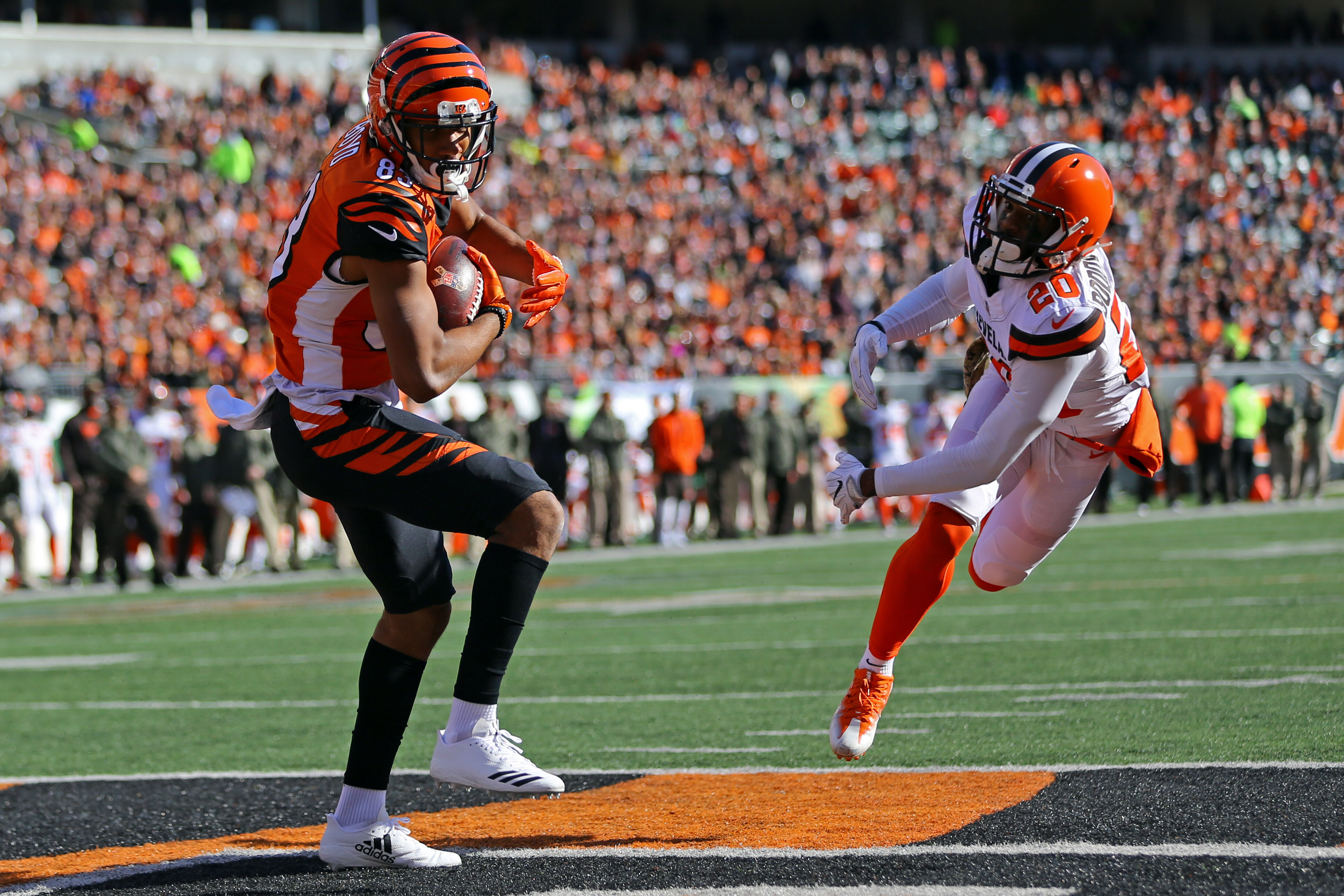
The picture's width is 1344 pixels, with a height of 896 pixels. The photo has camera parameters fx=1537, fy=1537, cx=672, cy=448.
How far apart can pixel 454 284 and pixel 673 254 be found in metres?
21.6

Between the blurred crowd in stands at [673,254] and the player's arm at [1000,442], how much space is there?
10.9 metres

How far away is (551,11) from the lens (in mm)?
34969

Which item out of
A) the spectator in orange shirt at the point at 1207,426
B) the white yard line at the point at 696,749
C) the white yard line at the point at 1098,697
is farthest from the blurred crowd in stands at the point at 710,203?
the white yard line at the point at 1098,697

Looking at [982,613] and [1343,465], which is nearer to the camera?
[982,613]

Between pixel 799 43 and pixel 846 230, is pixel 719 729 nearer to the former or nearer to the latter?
pixel 846 230

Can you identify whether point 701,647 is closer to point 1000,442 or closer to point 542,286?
point 1000,442

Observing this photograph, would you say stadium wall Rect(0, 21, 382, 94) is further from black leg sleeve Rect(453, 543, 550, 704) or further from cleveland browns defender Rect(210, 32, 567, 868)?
black leg sleeve Rect(453, 543, 550, 704)

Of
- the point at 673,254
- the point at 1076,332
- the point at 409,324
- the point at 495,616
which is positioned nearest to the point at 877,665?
the point at 1076,332

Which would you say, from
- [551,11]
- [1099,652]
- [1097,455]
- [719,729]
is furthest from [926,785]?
[551,11]

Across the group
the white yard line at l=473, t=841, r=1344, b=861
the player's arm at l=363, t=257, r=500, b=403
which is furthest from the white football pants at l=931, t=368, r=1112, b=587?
the player's arm at l=363, t=257, r=500, b=403

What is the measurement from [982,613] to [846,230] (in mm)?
18259

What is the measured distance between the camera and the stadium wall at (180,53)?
26594 mm

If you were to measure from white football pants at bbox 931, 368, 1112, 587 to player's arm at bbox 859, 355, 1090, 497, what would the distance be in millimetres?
324

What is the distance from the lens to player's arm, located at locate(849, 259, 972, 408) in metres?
4.39
